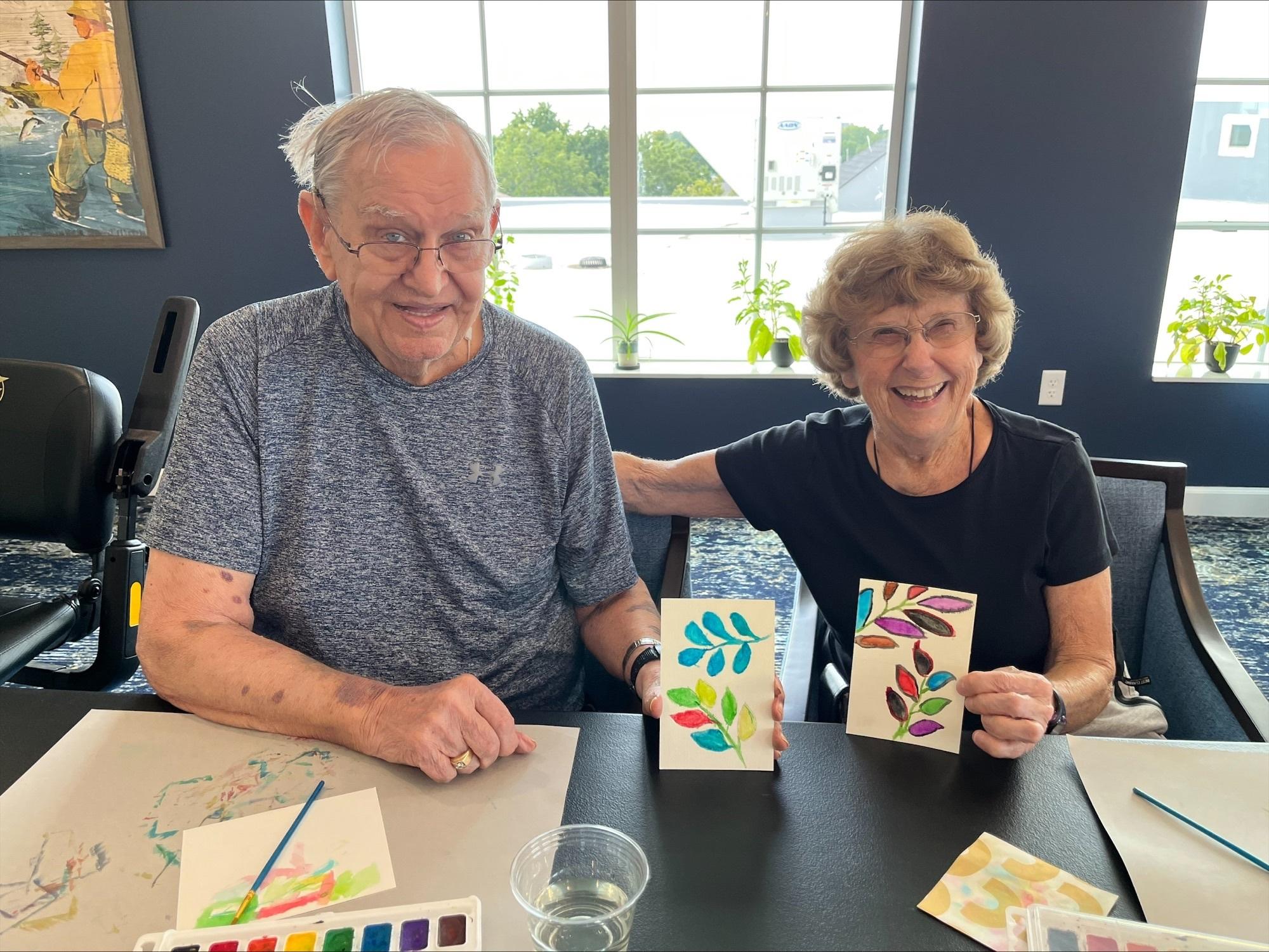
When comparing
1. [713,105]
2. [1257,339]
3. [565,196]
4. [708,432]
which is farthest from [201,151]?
[1257,339]

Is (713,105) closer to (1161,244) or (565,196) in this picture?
(565,196)

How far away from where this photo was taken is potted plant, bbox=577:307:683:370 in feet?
11.8

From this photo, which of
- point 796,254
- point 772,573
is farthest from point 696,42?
point 772,573

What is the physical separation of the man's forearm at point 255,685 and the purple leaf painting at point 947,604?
621 mm

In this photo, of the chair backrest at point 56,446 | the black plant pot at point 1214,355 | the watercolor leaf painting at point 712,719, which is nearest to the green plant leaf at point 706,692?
the watercolor leaf painting at point 712,719

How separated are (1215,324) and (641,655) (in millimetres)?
3257

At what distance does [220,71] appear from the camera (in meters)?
3.25

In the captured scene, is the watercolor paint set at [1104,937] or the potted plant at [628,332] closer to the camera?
the watercolor paint set at [1104,937]

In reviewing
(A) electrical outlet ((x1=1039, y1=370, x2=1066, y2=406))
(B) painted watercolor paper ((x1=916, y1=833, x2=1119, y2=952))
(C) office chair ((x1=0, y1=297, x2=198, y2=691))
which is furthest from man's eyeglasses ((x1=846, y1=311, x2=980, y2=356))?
(A) electrical outlet ((x1=1039, y1=370, x2=1066, y2=406))

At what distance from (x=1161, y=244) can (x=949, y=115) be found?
935mm

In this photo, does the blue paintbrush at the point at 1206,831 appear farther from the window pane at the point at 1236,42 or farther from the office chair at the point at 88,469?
the window pane at the point at 1236,42

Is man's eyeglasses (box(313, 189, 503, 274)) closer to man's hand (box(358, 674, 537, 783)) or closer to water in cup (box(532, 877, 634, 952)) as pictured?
man's hand (box(358, 674, 537, 783))

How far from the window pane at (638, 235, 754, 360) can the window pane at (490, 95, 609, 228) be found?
11.3 inches

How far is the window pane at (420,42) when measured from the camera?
134 inches
